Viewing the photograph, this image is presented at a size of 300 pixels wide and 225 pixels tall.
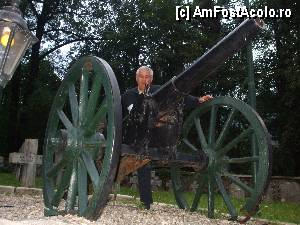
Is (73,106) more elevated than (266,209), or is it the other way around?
(73,106)

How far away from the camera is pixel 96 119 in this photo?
12.9ft

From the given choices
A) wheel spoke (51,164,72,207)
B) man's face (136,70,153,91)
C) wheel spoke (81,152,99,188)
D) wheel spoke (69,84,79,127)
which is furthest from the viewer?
man's face (136,70,153,91)

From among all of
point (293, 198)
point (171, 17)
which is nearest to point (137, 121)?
point (293, 198)

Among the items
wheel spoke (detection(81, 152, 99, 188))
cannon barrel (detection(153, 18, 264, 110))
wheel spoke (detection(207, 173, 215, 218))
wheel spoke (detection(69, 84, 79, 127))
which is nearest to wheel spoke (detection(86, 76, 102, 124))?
wheel spoke (detection(69, 84, 79, 127))

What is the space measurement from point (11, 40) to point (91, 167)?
1.32m

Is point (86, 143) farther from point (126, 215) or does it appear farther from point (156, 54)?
point (156, 54)

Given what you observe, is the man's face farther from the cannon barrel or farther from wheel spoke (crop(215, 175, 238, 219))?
wheel spoke (crop(215, 175, 238, 219))

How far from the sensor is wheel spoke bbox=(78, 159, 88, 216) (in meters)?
3.68

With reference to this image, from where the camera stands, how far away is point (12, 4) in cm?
423

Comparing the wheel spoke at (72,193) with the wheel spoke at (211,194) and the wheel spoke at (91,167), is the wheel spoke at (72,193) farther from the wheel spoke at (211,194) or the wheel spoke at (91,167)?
the wheel spoke at (211,194)

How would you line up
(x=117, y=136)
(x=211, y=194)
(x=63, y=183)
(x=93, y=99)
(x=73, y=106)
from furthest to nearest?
(x=211, y=194), (x=73, y=106), (x=63, y=183), (x=93, y=99), (x=117, y=136)

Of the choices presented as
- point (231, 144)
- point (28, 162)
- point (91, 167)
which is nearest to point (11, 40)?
Result: point (91, 167)

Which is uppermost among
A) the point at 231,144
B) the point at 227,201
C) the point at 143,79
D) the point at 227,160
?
the point at 143,79

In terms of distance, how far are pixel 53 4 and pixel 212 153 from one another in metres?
19.9
